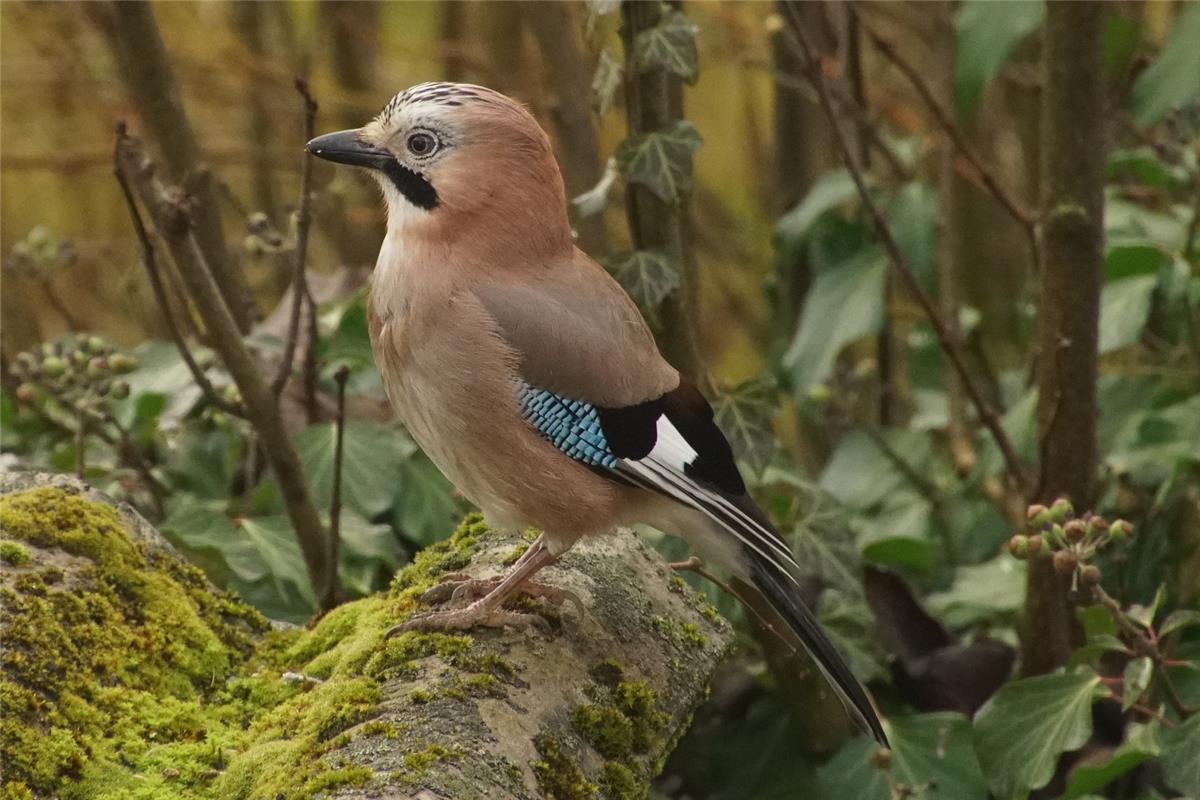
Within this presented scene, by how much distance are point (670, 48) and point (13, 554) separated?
1.93m

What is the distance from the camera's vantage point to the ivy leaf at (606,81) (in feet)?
12.3

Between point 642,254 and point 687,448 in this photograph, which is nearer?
point 687,448

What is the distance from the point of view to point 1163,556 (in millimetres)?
4547

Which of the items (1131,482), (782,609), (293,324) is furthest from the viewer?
(1131,482)

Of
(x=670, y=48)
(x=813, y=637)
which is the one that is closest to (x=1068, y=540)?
(x=813, y=637)

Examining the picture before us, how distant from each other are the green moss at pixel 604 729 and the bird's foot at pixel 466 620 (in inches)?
11.2

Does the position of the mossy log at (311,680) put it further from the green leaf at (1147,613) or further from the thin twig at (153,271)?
the green leaf at (1147,613)

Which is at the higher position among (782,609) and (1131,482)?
(782,609)

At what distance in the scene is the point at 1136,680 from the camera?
343 cm

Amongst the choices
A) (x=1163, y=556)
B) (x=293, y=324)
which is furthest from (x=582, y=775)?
(x=1163, y=556)

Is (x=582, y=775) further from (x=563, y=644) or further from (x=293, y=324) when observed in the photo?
(x=293, y=324)

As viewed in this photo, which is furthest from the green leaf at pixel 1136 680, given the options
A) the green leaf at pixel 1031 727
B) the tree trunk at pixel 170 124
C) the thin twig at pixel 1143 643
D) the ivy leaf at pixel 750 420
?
the tree trunk at pixel 170 124

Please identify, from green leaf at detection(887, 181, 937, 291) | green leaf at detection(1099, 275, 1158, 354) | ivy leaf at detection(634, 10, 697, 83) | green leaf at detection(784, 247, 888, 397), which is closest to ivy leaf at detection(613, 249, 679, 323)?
ivy leaf at detection(634, 10, 697, 83)

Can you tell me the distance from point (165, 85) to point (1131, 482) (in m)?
3.14
